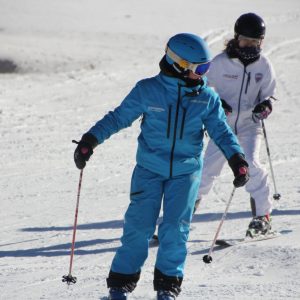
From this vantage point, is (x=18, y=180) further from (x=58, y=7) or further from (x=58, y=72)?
(x=58, y=7)

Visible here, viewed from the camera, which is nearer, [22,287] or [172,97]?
[172,97]

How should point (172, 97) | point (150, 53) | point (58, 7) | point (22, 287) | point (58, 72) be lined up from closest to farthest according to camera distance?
1. point (172, 97)
2. point (22, 287)
3. point (58, 72)
4. point (150, 53)
5. point (58, 7)

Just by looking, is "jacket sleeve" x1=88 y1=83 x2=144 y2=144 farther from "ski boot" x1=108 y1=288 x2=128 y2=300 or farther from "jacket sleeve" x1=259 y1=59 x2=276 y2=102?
"jacket sleeve" x1=259 y1=59 x2=276 y2=102

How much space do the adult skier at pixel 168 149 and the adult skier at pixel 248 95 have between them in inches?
77.6

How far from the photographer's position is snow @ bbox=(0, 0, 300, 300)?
614 cm

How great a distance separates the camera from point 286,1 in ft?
96.8

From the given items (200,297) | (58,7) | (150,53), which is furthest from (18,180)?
(58,7)

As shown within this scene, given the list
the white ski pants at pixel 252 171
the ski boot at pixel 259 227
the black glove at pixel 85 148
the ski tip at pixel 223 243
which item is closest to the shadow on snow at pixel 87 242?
the ski tip at pixel 223 243

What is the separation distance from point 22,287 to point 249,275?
5.66 feet

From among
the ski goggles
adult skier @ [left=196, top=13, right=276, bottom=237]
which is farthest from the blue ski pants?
adult skier @ [left=196, top=13, right=276, bottom=237]

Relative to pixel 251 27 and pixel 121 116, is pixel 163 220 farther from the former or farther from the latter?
pixel 251 27

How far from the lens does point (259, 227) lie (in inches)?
295

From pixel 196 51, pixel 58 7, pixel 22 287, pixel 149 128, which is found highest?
pixel 196 51

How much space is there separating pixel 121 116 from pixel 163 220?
0.75 m
